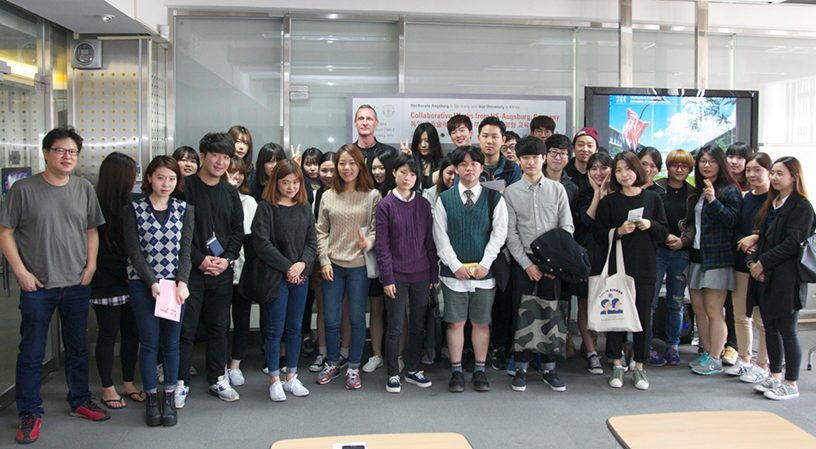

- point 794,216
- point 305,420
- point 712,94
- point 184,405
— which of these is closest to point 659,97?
point 712,94

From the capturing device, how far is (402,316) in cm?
407

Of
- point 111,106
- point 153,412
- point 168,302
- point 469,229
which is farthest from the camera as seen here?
point 111,106

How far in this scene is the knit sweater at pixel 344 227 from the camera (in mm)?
4066

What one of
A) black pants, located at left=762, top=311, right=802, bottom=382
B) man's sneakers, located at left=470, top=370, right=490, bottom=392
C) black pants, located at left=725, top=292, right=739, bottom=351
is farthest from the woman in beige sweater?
black pants, located at left=725, top=292, right=739, bottom=351

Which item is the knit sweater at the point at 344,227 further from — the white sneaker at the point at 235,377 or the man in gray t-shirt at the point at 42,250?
the man in gray t-shirt at the point at 42,250

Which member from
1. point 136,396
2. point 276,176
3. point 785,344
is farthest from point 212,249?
point 785,344

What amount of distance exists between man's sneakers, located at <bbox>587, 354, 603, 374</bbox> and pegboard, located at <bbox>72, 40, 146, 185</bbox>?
383 cm

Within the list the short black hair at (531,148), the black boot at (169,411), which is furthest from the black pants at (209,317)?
the short black hair at (531,148)

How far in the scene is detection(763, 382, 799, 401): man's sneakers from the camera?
3.91 metres

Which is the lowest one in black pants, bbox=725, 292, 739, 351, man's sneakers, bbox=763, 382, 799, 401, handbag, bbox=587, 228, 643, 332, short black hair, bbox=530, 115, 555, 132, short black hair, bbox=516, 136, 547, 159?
man's sneakers, bbox=763, 382, 799, 401

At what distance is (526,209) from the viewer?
4043 mm

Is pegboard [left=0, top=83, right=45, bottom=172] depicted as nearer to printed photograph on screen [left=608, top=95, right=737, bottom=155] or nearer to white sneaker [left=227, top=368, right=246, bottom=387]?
white sneaker [left=227, top=368, right=246, bottom=387]

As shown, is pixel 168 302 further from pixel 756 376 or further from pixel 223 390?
pixel 756 376

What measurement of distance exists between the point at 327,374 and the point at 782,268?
3.01 m
